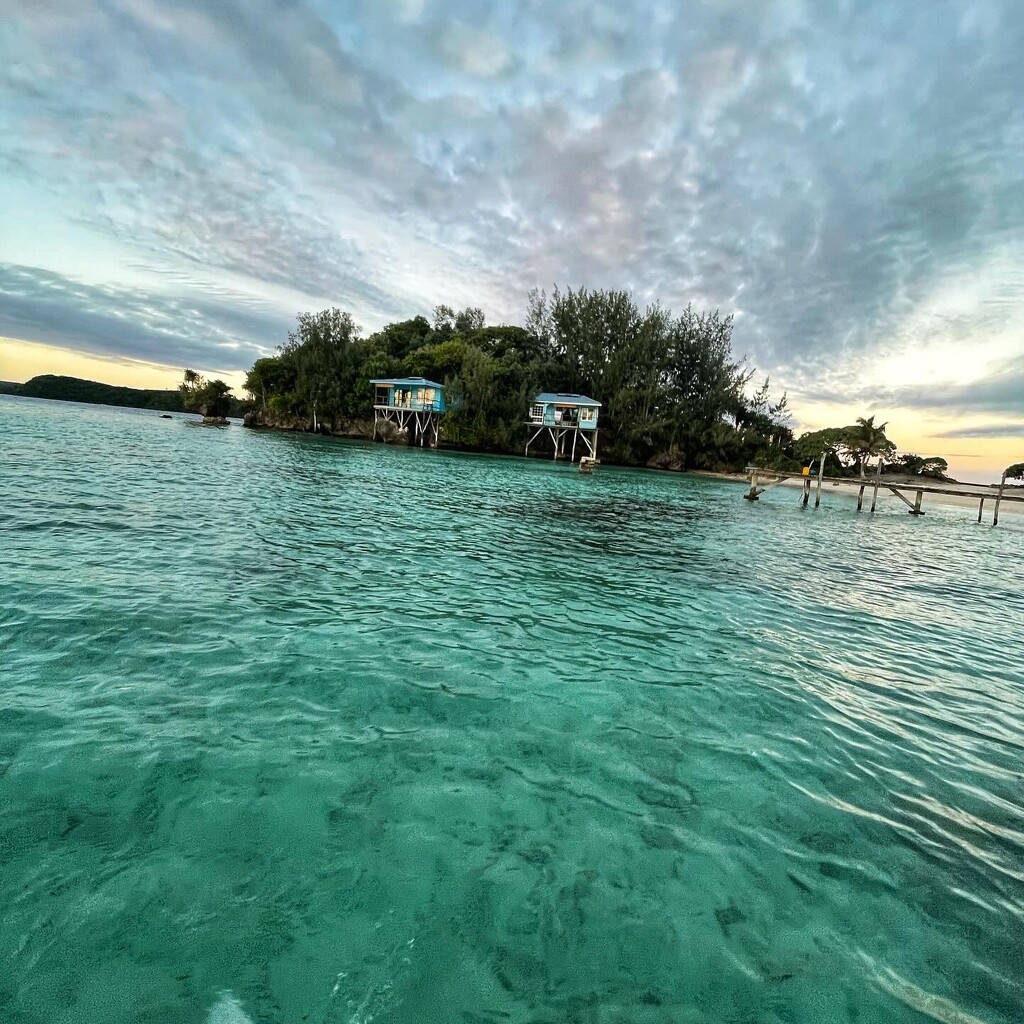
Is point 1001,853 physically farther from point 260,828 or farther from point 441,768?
point 260,828

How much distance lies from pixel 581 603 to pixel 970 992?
5.98 metres

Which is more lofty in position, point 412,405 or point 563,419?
point 563,419

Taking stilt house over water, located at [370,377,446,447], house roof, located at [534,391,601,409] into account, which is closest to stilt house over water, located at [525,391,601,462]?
house roof, located at [534,391,601,409]

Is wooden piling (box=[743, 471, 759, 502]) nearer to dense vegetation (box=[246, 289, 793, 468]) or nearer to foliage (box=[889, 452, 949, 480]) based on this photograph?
dense vegetation (box=[246, 289, 793, 468])

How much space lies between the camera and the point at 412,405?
59.6 m

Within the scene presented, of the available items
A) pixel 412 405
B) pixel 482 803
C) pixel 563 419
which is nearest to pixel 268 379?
pixel 412 405

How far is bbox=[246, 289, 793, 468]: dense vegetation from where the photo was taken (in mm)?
60625

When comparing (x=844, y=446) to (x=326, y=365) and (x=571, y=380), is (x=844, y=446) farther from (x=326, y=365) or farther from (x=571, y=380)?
(x=326, y=365)

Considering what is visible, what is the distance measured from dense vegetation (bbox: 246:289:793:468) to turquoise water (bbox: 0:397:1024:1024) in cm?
5348

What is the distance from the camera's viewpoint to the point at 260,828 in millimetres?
3148

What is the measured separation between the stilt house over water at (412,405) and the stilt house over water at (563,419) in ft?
34.8

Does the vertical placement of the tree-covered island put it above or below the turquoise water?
above

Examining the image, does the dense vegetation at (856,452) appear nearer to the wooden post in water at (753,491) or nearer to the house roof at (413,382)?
the wooden post in water at (753,491)

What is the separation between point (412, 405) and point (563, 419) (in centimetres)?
1694
